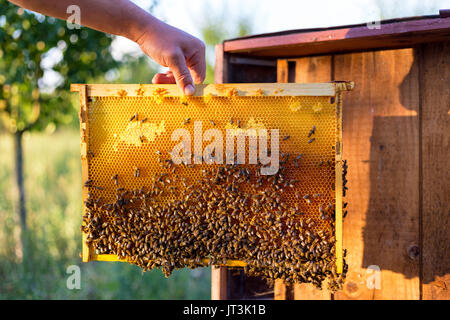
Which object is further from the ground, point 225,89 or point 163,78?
point 163,78

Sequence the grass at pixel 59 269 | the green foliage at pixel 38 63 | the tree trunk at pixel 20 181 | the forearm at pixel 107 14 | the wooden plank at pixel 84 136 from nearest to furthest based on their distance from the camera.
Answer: the forearm at pixel 107 14 < the wooden plank at pixel 84 136 < the green foliage at pixel 38 63 < the grass at pixel 59 269 < the tree trunk at pixel 20 181

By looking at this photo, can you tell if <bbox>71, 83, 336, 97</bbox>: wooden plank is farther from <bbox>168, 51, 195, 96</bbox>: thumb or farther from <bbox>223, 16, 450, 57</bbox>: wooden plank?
<bbox>223, 16, 450, 57</bbox>: wooden plank

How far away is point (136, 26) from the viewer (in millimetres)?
2410

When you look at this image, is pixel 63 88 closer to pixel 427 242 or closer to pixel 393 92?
pixel 393 92

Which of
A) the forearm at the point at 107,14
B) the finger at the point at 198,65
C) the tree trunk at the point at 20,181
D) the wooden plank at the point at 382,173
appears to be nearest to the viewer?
the forearm at the point at 107,14

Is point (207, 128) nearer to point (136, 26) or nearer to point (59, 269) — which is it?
point (136, 26)

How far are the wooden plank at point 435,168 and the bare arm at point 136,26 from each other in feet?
6.68

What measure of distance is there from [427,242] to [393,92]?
1335mm

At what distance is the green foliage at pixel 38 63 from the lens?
13.6ft

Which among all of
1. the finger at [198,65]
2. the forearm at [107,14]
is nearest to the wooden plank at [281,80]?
the finger at [198,65]

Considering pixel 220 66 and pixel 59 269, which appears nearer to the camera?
pixel 220 66

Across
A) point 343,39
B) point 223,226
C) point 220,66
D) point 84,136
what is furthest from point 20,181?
point 343,39

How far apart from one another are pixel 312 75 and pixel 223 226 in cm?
179

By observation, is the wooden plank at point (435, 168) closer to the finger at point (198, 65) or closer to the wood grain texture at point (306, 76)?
the wood grain texture at point (306, 76)
